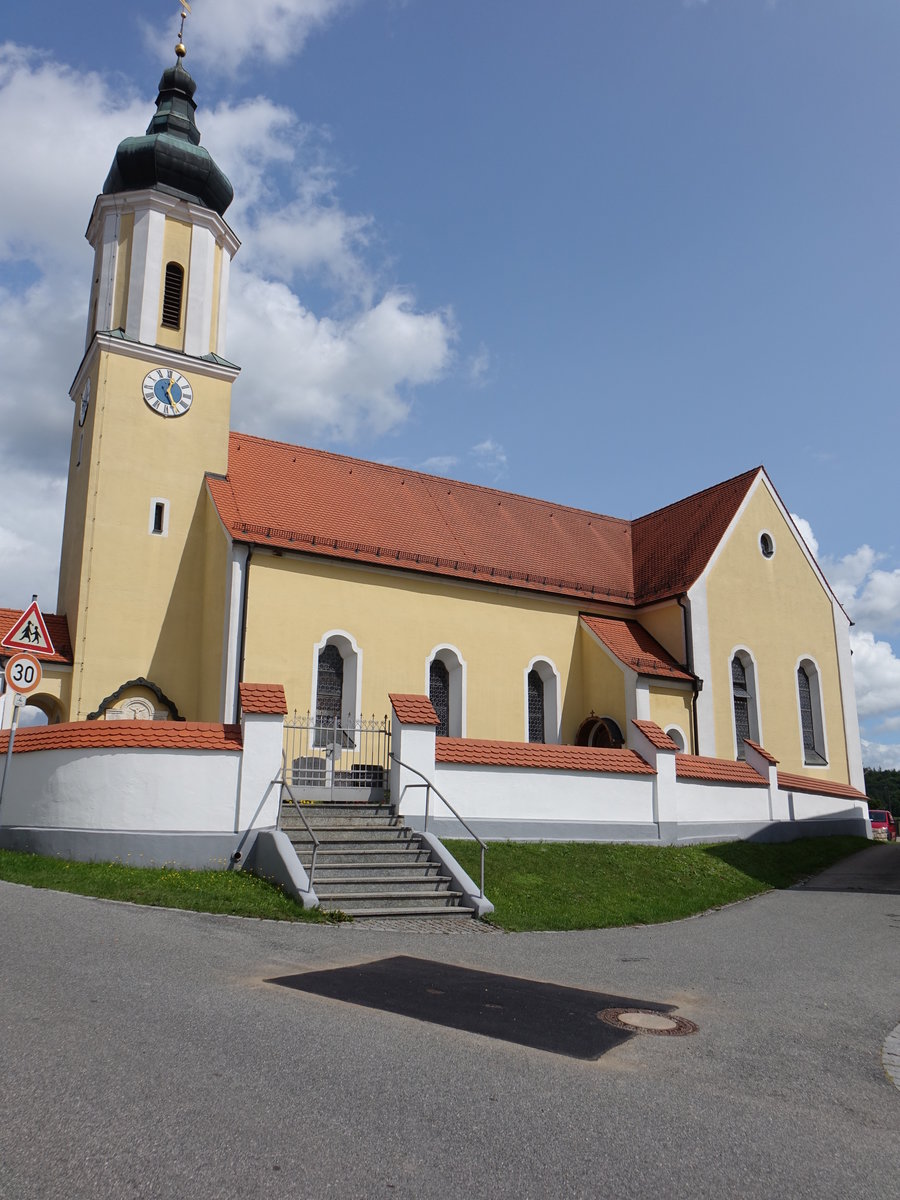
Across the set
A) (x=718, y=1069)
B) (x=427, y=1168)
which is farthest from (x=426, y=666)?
(x=427, y=1168)

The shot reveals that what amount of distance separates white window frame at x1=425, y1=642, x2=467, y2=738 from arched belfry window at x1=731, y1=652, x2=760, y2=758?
303 inches

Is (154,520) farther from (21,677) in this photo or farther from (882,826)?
(882,826)

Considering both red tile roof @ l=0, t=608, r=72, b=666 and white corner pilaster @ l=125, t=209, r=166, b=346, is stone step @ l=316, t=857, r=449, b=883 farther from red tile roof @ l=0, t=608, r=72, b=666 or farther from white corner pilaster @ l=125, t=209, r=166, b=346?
white corner pilaster @ l=125, t=209, r=166, b=346

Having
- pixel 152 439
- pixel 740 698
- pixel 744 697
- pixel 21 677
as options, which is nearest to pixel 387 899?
pixel 21 677

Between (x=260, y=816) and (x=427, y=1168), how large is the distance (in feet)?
30.8

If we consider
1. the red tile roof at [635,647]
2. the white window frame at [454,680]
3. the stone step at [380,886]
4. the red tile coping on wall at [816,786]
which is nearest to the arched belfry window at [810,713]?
the red tile coping on wall at [816,786]

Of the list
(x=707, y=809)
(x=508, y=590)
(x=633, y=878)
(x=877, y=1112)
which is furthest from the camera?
(x=508, y=590)

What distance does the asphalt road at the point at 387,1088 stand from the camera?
3.90 meters

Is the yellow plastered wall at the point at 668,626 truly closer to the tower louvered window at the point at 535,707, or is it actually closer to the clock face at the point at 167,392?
the tower louvered window at the point at 535,707

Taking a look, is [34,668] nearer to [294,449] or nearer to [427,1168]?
[427,1168]

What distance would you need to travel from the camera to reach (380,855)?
12.9 meters

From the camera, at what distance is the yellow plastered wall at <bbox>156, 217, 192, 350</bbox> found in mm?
21688

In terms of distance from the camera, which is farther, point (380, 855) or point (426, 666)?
point (426, 666)

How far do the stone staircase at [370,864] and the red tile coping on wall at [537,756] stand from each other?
1518mm
